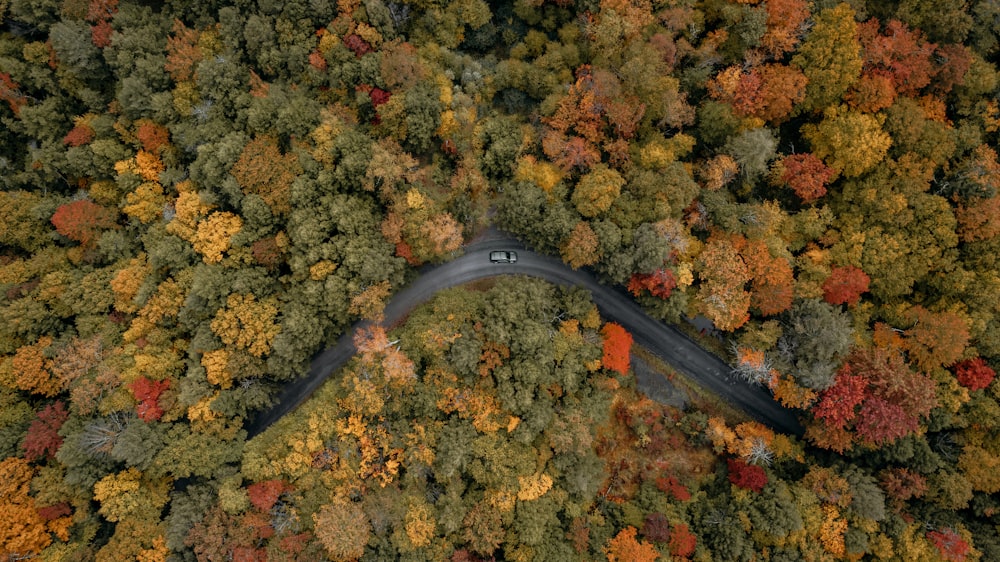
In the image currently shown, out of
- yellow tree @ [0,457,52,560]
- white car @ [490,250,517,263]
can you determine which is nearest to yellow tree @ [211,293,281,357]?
yellow tree @ [0,457,52,560]

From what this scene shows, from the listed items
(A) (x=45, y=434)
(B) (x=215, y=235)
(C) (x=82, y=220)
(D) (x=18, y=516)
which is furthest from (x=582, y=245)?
(D) (x=18, y=516)

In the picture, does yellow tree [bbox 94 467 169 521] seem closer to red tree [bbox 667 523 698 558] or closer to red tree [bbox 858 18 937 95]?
Answer: red tree [bbox 667 523 698 558]

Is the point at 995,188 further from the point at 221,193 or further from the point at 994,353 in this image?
the point at 221,193

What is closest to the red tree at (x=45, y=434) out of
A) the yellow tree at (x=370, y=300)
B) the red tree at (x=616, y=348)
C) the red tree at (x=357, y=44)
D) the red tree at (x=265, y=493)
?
the red tree at (x=265, y=493)

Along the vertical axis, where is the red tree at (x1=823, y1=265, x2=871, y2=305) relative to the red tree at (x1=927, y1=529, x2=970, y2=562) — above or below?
above

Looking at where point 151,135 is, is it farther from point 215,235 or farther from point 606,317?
point 606,317

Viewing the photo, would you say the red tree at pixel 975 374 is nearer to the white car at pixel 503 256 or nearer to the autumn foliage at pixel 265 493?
the white car at pixel 503 256
